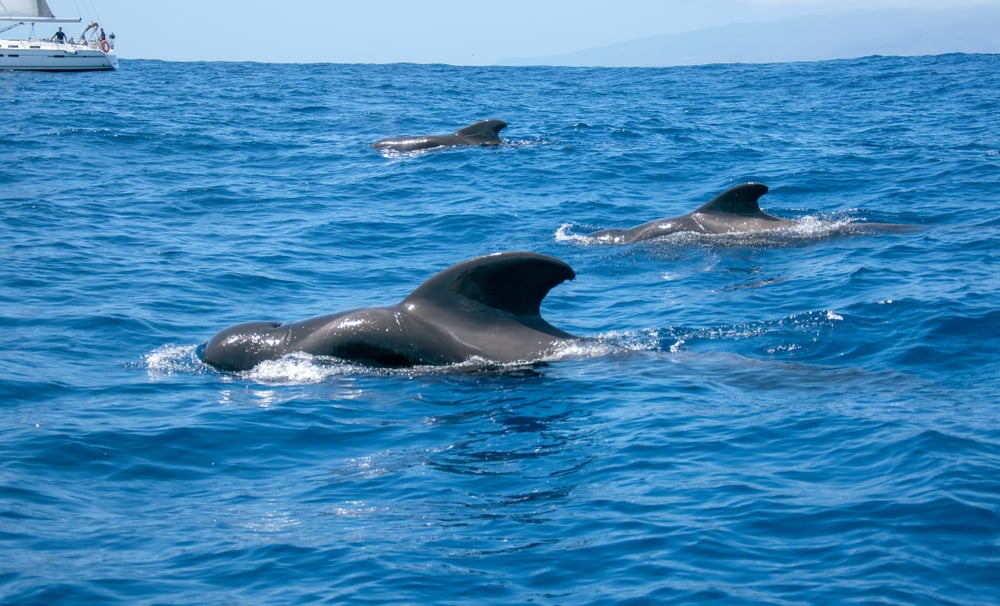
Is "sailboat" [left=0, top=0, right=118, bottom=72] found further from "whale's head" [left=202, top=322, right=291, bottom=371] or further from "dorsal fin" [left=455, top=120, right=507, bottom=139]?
"whale's head" [left=202, top=322, right=291, bottom=371]

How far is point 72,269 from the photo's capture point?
1847cm

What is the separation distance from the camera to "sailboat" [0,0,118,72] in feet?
243

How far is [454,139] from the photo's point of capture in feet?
109

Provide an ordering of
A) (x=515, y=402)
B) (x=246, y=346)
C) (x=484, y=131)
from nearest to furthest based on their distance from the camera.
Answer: (x=515, y=402) → (x=246, y=346) → (x=484, y=131)

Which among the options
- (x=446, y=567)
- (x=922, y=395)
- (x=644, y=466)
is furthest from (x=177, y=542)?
(x=922, y=395)

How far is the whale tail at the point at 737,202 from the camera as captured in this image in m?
19.2

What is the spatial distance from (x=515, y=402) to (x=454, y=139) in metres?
22.9

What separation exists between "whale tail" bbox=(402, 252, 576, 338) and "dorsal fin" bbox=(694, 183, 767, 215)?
785cm

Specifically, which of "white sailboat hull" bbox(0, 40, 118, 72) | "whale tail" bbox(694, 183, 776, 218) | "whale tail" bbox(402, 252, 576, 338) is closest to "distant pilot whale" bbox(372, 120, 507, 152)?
"whale tail" bbox(694, 183, 776, 218)

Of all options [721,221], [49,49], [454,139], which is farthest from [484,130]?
[49,49]

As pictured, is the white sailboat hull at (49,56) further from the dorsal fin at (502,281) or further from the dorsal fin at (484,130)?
the dorsal fin at (502,281)

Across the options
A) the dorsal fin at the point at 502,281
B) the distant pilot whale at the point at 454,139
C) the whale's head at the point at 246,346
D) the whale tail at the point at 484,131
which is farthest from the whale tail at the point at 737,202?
the whale tail at the point at 484,131

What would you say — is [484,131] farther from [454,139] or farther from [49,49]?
[49,49]

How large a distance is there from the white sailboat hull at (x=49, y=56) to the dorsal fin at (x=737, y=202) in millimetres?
65223
